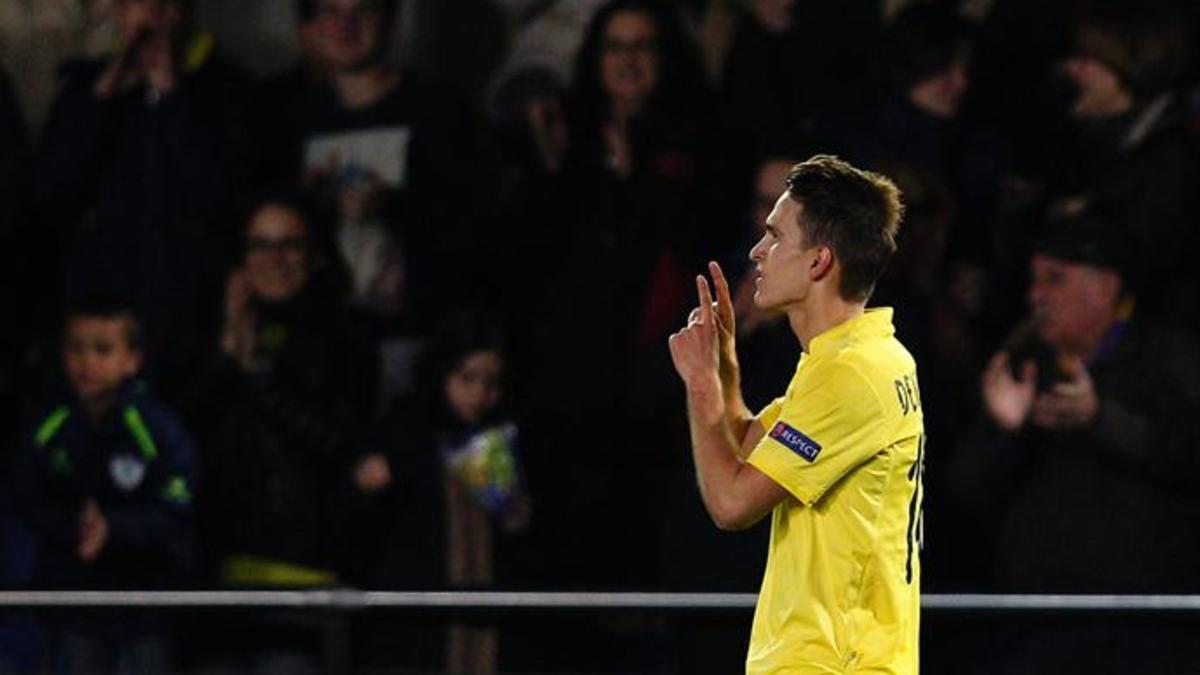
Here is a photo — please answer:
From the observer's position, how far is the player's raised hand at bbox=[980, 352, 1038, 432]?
709 cm

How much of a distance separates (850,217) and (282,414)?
324 cm

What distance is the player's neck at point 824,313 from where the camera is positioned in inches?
189

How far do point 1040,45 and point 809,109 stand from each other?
0.66 metres

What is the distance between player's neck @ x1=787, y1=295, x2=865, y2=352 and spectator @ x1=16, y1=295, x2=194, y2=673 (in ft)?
9.85

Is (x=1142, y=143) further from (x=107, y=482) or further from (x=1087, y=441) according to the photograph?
(x=107, y=482)

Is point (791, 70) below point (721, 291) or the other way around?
the other way around

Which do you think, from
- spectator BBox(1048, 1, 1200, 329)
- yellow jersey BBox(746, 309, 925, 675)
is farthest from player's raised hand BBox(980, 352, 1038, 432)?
yellow jersey BBox(746, 309, 925, 675)

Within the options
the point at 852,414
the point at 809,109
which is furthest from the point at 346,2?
the point at 852,414

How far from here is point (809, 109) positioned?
7855 millimetres

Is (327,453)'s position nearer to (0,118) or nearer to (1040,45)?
(0,118)

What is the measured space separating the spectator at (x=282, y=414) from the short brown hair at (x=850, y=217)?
2985 millimetres

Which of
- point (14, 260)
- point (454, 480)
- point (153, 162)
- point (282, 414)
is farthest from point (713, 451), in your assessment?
point (14, 260)

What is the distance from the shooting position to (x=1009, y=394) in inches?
280

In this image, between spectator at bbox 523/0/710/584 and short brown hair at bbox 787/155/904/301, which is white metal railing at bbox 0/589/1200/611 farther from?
short brown hair at bbox 787/155/904/301
